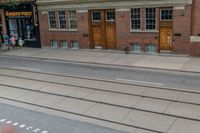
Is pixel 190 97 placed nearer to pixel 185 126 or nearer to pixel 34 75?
pixel 185 126

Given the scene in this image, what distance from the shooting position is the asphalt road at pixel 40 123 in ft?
34.2

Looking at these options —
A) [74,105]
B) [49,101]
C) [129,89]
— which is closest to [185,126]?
[129,89]

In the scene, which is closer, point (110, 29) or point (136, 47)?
point (136, 47)

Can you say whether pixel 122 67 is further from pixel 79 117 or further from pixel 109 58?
pixel 79 117

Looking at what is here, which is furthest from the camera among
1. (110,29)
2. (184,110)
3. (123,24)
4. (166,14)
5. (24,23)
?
(24,23)

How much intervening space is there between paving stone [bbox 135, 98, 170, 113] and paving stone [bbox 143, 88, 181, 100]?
0.56 meters

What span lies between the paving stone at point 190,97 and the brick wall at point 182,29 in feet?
28.3

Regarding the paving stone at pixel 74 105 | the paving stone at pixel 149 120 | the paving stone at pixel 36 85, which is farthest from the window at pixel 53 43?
the paving stone at pixel 149 120

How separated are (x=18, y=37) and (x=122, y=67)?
52.4 ft

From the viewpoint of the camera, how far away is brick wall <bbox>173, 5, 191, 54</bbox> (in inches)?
811

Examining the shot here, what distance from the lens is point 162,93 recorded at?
44.7 ft

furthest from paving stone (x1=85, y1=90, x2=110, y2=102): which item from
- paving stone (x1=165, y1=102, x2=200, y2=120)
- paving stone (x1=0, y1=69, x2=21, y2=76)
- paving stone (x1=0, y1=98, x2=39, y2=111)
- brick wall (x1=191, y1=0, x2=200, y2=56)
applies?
brick wall (x1=191, y1=0, x2=200, y2=56)

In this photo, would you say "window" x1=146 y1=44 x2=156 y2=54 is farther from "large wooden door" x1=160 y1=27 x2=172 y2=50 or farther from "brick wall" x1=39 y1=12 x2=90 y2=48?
"brick wall" x1=39 y1=12 x2=90 y2=48

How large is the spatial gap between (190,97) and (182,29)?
30.6ft
